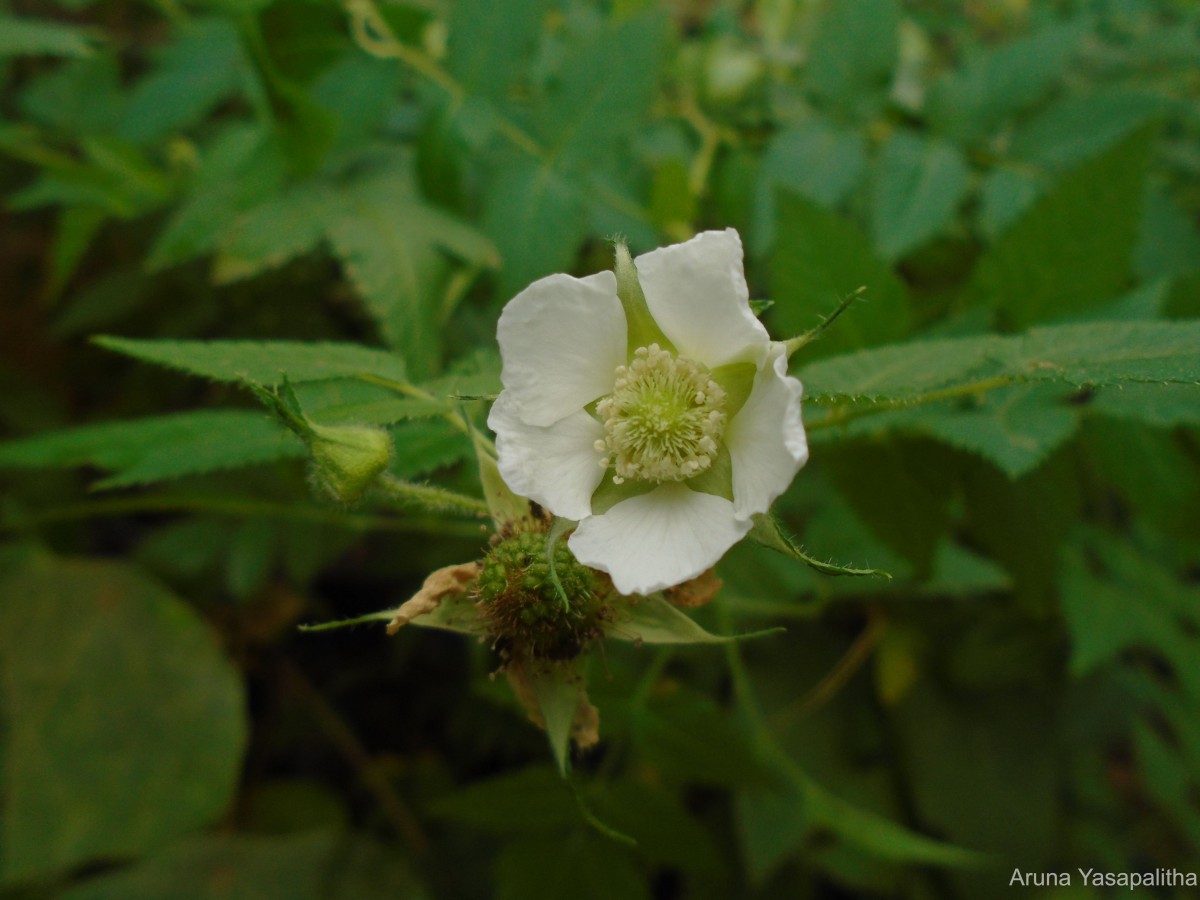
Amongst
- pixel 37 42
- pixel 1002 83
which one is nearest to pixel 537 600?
pixel 37 42

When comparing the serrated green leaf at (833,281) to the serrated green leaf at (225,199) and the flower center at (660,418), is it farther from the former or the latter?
the serrated green leaf at (225,199)

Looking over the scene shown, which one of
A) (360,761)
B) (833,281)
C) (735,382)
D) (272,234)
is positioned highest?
(735,382)

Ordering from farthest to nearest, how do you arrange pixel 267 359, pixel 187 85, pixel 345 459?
pixel 187 85 → pixel 267 359 → pixel 345 459

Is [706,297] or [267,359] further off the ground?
[706,297]

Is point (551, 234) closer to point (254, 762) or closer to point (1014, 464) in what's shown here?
point (1014, 464)

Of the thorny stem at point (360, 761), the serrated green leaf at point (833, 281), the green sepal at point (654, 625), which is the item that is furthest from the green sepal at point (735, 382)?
the thorny stem at point (360, 761)

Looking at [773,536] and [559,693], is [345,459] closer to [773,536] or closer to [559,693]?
[559,693]

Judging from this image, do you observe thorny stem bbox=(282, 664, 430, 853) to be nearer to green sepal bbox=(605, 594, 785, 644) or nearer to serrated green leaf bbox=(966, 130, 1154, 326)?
green sepal bbox=(605, 594, 785, 644)
